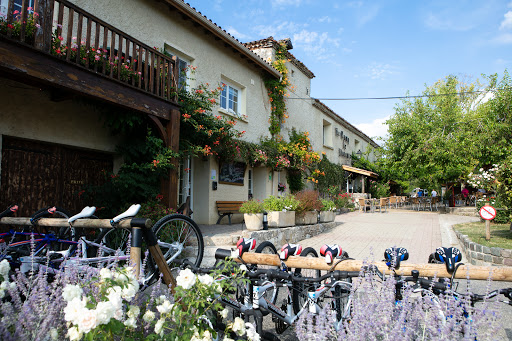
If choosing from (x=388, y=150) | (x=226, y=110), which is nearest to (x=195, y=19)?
(x=226, y=110)

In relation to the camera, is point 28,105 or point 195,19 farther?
point 195,19

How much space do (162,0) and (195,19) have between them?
3.16 ft

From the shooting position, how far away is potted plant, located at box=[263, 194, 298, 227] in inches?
329

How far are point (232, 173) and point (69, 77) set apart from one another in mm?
6395

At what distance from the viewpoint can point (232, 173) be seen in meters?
10.6

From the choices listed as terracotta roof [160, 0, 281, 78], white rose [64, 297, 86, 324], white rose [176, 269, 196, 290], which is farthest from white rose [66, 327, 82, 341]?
terracotta roof [160, 0, 281, 78]

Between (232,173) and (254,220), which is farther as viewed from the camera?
(232,173)

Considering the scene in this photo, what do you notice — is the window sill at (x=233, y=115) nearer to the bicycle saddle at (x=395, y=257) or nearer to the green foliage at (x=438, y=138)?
the bicycle saddle at (x=395, y=257)

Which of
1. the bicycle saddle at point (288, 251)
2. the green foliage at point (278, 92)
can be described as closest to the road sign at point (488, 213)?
the bicycle saddle at point (288, 251)

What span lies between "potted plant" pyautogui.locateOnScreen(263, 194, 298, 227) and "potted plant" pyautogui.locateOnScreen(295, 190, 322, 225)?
1.67 feet

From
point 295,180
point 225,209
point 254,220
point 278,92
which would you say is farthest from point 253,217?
point 295,180

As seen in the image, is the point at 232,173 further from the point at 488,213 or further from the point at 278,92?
the point at 488,213

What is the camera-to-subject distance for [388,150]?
22.8 metres

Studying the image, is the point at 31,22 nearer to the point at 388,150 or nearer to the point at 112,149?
the point at 112,149
